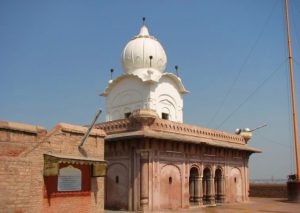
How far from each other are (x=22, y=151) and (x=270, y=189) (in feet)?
80.8

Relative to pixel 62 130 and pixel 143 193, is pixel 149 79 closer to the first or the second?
Answer: pixel 143 193

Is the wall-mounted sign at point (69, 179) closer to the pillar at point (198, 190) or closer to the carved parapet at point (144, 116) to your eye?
the carved parapet at point (144, 116)

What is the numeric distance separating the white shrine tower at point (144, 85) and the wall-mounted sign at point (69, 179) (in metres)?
9.79

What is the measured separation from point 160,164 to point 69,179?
6.34m

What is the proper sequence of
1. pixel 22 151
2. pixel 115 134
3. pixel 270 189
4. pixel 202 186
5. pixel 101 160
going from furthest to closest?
pixel 270 189, pixel 202 186, pixel 115 134, pixel 101 160, pixel 22 151

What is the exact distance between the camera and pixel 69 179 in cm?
1350

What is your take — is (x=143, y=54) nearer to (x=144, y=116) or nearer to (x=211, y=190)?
(x=144, y=116)

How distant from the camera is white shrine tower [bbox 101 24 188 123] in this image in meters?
23.4

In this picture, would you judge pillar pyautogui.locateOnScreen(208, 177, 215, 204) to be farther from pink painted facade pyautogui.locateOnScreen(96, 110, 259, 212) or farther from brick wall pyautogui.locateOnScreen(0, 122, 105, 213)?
brick wall pyautogui.locateOnScreen(0, 122, 105, 213)

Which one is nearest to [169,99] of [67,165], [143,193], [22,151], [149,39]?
[149,39]

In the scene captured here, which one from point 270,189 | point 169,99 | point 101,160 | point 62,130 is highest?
point 169,99

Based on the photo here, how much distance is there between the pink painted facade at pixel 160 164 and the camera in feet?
60.0

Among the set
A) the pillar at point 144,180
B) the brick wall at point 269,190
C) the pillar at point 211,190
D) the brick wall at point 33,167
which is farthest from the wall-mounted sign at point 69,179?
the brick wall at point 269,190

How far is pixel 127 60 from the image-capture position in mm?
24969
